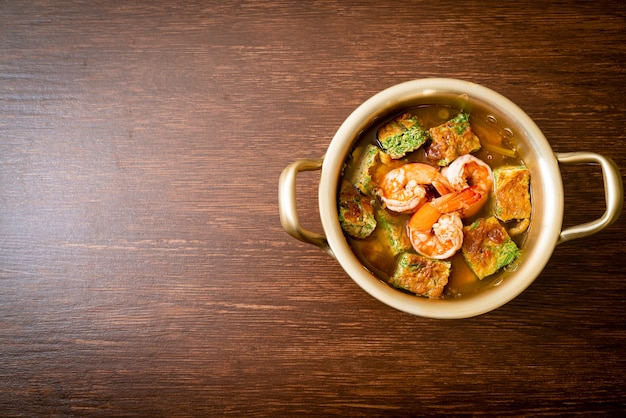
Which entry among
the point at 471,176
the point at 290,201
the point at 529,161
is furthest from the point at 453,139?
the point at 290,201

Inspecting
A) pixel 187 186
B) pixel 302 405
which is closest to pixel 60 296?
pixel 187 186

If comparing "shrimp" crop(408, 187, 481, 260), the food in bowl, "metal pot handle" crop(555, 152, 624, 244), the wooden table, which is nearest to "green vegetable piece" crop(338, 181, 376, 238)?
the food in bowl

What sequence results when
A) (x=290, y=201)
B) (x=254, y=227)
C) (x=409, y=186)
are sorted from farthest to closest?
(x=254, y=227), (x=409, y=186), (x=290, y=201)

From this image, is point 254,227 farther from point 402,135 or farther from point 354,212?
point 402,135

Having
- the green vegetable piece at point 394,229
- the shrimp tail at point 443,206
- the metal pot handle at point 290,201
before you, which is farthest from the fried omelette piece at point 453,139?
the metal pot handle at point 290,201

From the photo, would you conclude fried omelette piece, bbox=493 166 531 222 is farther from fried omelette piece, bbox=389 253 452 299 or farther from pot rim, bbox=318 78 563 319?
fried omelette piece, bbox=389 253 452 299

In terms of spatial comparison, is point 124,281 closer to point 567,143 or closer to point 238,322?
point 238,322
